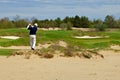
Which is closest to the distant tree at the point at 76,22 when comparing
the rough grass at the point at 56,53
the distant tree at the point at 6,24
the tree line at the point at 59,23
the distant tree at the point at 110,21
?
the tree line at the point at 59,23

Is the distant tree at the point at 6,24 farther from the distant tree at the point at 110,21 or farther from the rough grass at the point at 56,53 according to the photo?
the rough grass at the point at 56,53

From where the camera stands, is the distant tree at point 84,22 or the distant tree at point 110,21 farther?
the distant tree at point 110,21

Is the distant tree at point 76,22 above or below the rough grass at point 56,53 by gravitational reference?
below

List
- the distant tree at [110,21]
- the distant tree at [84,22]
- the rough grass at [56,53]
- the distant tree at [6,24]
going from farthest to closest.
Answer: the distant tree at [110,21]
the distant tree at [84,22]
the distant tree at [6,24]
the rough grass at [56,53]

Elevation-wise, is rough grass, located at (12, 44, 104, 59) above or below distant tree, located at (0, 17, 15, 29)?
above

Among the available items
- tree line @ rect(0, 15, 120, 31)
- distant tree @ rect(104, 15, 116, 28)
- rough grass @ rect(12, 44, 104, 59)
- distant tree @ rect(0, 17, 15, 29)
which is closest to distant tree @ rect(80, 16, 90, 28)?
tree line @ rect(0, 15, 120, 31)

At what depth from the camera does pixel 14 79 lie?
14.2m

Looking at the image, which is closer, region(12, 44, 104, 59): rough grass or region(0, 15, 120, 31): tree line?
region(12, 44, 104, 59): rough grass

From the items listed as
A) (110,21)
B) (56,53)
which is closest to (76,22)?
(110,21)

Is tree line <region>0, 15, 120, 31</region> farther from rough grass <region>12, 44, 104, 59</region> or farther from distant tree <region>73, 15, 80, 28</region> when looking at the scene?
rough grass <region>12, 44, 104, 59</region>

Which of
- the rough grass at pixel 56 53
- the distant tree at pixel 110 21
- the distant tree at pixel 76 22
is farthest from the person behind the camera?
the distant tree at pixel 110 21

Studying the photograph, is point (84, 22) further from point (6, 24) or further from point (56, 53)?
point (56, 53)

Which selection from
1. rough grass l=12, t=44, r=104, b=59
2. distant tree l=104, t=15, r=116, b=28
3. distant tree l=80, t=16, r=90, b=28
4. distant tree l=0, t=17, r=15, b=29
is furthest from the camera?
distant tree l=104, t=15, r=116, b=28

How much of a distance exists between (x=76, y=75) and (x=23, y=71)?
2.23 meters
